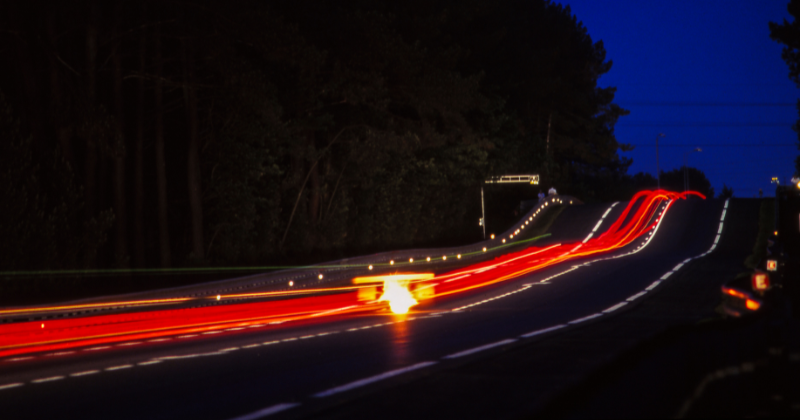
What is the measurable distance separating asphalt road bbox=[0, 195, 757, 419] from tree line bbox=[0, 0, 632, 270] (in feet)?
34.9

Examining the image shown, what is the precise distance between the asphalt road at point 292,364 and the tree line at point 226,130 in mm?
10639

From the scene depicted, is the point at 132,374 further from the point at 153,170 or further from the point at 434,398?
the point at 153,170

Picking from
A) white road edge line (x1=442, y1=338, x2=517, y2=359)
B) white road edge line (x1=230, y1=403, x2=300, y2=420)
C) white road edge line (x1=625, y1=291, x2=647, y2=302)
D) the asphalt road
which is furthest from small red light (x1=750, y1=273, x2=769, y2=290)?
white road edge line (x1=625, y1=291, x2=647, y2=302)

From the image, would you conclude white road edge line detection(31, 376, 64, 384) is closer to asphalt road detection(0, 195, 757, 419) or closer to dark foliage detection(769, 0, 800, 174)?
asphalt road detection(0, 195, 757, 419)

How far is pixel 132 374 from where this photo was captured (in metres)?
11.1

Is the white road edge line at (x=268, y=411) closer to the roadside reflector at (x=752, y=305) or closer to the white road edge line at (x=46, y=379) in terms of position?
the white road edge line at (x=46, y=379)

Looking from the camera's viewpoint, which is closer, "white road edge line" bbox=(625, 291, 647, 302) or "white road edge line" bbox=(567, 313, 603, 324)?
"white road edge line" bbox=(567, 313, 603, 324)

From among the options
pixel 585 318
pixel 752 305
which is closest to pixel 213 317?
pixel 585 318

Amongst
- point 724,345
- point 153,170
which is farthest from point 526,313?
point 153,170

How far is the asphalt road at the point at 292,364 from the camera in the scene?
8664 mm

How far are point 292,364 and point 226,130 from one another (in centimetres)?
2297

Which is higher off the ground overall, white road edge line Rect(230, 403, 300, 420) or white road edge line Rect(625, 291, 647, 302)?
white road edge line Rect(230, 403, 300, 420)

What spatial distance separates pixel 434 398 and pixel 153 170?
98.1 ft

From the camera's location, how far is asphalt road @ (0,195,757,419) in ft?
28.4
